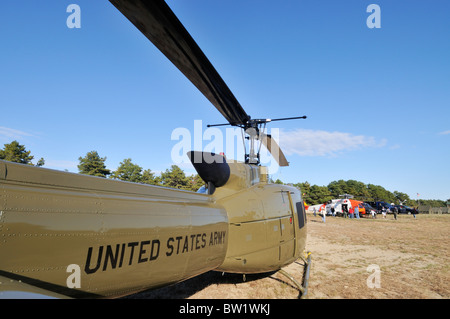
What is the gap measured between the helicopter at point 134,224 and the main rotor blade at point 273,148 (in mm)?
2386

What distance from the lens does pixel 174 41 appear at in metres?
2.85

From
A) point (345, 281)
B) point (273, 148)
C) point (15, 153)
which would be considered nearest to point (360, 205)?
point (345, 281)

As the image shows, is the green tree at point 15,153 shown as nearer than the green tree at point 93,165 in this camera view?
Yes

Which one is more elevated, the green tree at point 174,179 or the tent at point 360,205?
the green tree at point 174,179

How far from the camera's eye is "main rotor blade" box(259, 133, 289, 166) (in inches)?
273

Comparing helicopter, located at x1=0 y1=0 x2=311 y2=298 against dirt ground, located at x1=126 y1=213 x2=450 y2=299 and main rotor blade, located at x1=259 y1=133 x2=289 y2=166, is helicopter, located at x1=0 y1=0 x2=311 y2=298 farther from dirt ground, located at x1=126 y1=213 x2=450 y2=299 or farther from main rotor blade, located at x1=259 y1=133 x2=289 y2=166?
main rotor blade, located at x1=259 y1=133 x2=289 y2=166

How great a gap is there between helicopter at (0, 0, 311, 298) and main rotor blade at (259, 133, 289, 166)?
239 cm

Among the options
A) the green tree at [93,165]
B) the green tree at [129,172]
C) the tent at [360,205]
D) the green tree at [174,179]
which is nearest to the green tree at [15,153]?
the green tree at [93,165]

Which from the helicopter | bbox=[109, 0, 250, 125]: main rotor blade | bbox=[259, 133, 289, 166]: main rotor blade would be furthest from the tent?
bbox=[109, 0, 250, 125]: main rotor blade

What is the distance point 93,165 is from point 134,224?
49.0m

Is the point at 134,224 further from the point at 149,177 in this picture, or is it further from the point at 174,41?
the point at 149,177

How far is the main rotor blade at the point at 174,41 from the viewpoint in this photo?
2.39 m

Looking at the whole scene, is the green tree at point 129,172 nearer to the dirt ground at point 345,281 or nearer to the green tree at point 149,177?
the green tree at point 149,177

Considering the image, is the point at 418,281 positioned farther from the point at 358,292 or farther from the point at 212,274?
the point at 212,274
